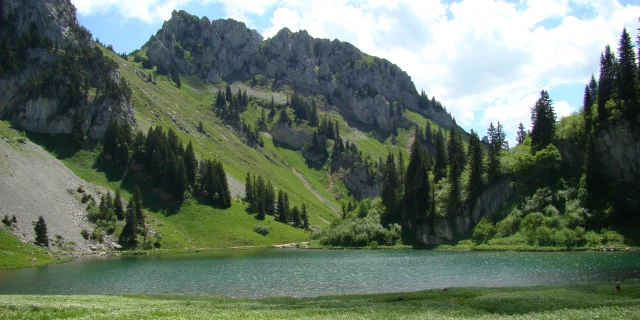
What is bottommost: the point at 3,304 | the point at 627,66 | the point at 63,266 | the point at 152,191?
the point at 63,266

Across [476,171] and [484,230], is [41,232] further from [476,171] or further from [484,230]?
[476,171]

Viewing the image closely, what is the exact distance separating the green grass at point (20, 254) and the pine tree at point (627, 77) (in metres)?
126

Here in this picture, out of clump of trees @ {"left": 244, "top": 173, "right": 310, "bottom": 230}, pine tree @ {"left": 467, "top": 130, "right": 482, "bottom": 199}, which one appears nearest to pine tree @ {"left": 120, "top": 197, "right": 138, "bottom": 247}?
clump of trees @ {"left": 244, "top": 173, "right": 310, "bottom": 230}

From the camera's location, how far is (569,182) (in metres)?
97.8

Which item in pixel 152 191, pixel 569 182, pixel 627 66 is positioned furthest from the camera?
pixel 152 191

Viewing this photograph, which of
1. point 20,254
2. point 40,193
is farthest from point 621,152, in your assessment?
point 40,193

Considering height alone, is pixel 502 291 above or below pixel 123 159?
below

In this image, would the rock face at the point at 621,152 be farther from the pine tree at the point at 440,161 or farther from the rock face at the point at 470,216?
the pine tree at the point at 440,161

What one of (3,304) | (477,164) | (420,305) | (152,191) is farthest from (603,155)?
(152,191)

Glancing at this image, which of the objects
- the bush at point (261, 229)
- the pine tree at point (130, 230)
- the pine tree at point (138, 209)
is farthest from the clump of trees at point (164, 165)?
the pine tree at point (130, 230)

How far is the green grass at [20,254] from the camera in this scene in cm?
8237

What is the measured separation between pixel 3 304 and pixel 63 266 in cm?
5845

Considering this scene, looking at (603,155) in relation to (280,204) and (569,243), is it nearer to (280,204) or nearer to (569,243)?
(569,243)

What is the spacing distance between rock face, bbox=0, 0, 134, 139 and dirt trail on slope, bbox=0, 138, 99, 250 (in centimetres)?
2201
